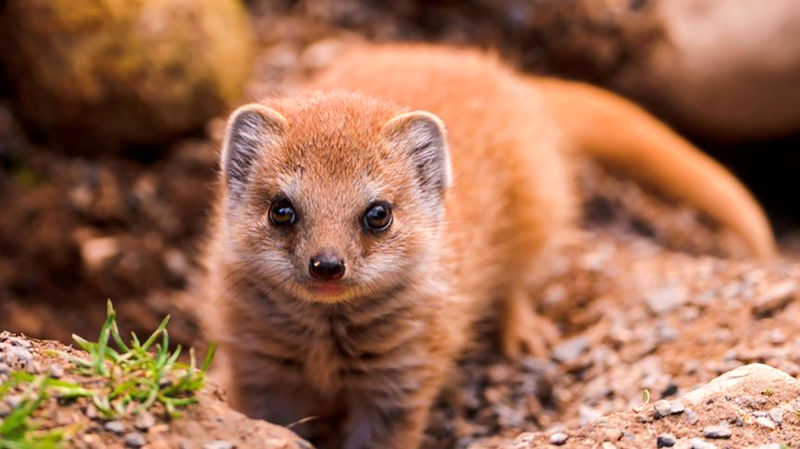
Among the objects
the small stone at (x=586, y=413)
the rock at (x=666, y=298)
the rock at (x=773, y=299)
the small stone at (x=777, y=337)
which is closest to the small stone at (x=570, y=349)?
the rock at (x=666, y=298)

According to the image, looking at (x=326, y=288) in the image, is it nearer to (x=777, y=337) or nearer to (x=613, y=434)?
(x=613, y=434)

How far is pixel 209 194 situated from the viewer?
544 cm

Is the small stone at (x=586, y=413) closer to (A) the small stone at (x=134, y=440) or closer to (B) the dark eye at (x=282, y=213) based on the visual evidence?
(B) the dark eye at (x=282, y=213)

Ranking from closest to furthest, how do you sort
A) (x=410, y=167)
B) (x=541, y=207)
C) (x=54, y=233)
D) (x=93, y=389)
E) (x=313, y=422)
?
(x=93, y=389), (x=410, y=167), (x=313, y=422), (x=541, y=207), (x=54, y=233)

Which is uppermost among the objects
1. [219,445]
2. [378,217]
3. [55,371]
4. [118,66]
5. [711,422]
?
[118,66]

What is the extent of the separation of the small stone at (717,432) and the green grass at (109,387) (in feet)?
5.00

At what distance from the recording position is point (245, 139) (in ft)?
11.6

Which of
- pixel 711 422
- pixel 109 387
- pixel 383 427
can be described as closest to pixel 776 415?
pixel 711 422

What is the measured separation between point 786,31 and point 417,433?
152 inches

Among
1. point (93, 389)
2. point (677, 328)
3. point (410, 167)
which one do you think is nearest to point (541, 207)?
point (677, 328)

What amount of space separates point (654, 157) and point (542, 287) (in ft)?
3.20

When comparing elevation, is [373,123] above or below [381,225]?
above

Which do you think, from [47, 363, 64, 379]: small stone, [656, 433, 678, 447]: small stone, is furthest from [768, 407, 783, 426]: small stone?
[47, 363, 64, 379]: small stone

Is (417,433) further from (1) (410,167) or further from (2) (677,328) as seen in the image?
(2) (677,328)
